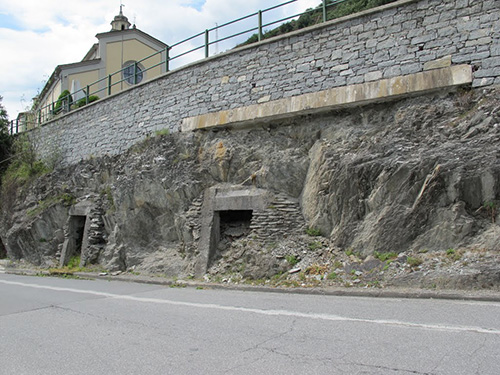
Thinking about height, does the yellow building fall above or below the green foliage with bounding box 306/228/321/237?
above

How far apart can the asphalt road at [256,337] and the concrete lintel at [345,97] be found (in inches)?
188

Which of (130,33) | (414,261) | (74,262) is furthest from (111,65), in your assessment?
(414,261)

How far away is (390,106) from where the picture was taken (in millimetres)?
9523

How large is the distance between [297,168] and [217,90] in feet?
13.2

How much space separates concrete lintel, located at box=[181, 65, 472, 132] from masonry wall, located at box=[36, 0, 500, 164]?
20 cm

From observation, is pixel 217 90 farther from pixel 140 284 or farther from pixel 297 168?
pixel 140 284

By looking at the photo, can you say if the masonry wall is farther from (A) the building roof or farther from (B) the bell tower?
(B) the bell tower

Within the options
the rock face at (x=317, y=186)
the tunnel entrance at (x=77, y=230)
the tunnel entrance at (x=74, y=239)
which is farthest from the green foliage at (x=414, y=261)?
the tunnel entrance at (x=77, y=230)

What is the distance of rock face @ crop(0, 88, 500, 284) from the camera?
7961mm

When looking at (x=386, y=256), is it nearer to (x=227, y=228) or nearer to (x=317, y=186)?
(x=317, y=186)

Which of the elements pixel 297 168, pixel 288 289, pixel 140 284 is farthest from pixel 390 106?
pixel 140 284

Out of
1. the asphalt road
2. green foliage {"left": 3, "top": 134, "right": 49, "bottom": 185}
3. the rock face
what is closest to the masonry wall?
the rock face

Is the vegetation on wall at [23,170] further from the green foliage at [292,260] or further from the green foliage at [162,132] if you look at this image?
the green foliage at [292,260]

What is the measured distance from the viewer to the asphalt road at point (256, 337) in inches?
155
